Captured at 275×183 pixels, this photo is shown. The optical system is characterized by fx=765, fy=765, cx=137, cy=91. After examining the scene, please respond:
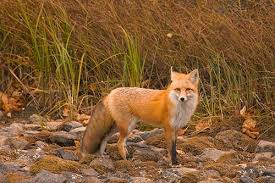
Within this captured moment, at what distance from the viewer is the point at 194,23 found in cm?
840

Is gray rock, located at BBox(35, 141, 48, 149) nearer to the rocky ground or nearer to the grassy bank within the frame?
the rocky ground

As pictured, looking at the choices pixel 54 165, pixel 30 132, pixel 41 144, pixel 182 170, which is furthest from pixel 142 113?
pixel 30 132

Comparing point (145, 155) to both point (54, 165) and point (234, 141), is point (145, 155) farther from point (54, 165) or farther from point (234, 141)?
point (234, 141)

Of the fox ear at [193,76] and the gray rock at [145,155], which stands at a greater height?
the fox ear at [193,76]

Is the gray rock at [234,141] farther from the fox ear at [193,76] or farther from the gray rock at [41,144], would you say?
the gray rock at [41,144]

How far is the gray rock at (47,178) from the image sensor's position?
17.1 ft

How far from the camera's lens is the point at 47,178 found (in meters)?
5.22

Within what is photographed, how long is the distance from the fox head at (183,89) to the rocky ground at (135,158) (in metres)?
0.54

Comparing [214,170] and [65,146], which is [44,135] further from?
[214,170]

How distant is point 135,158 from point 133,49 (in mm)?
2222

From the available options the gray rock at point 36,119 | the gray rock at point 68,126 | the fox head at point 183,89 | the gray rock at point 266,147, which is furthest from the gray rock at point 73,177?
the gray rock at point 36,119

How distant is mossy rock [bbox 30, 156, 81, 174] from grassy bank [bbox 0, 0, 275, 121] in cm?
216

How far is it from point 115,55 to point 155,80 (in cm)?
52

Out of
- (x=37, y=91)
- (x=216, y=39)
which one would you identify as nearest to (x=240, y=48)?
(x=216, y=39)
